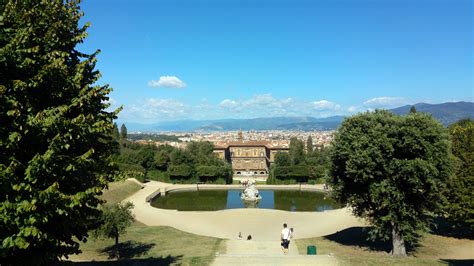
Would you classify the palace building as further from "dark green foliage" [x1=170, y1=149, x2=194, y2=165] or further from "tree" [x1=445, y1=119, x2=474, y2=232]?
"tree" [x1=445, y1=119, x2=474, y2=232]

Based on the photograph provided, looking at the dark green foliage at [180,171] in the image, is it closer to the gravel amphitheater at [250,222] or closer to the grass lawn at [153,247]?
the gravel amphitheater at [250,222]

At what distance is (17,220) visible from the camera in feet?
23.7

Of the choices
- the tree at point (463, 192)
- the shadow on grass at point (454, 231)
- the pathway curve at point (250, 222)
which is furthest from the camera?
the pathway curve at point (250, 222)

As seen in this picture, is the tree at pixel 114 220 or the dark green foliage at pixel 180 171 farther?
the dark green foliage at pixel 180 171

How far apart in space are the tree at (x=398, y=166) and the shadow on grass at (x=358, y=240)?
8.57 ft

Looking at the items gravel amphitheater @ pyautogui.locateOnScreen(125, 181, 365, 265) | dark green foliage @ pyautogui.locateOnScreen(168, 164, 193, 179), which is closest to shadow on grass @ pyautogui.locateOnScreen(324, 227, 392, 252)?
gravel amphitheater @ pyautogui.locateOnScreen(125, 181, 365, 265)

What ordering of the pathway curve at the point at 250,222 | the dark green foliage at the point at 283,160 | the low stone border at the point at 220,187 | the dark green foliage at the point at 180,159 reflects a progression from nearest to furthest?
the pathway curve at the point at 250,222
the low stone border at the point at 220,187
the dark green foliage at the point at 180,159
the dark green foliage at the point at 283,160

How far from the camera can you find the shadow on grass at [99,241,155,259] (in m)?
21.1

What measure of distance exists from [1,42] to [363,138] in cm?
1483

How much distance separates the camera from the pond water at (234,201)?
4428 cm

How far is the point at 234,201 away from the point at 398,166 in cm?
3299

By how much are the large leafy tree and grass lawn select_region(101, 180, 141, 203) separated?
117 feet

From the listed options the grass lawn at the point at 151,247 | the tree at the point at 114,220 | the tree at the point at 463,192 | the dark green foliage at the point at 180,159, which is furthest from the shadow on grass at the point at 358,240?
the dark green foliage at the point at 180,159

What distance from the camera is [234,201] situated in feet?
160
